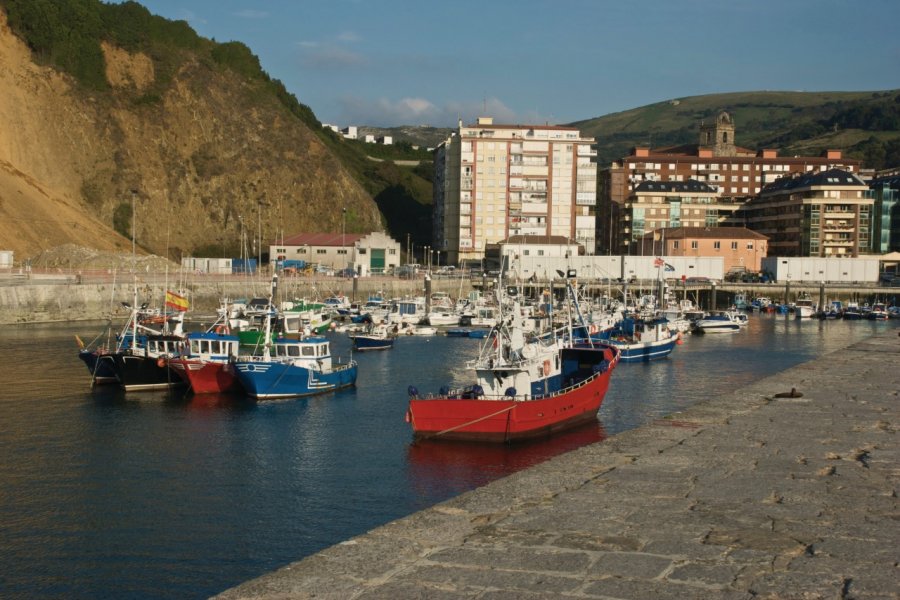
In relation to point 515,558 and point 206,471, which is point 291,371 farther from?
point 515,558

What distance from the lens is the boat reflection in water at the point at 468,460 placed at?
1069 inches

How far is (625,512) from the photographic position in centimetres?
1265

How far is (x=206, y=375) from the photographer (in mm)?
43656

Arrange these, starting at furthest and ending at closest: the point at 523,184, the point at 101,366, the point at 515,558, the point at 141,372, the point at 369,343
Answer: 1. the point at 523,184
2. the point at 369,343
3. the point at 101,366
4. the point at 141,372
5. the point at 515,558

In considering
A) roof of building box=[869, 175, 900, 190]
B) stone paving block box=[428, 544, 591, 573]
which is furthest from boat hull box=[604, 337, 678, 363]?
roof of building box=[869, 175, 900, 190]

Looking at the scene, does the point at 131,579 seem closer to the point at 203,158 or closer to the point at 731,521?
the point at 731,521

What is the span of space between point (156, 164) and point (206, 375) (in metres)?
81.5

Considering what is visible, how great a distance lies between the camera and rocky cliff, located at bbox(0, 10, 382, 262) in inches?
4011

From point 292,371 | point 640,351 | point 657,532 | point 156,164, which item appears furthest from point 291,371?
point 156,164

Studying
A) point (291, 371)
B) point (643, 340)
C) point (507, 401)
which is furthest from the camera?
point (643, 340)

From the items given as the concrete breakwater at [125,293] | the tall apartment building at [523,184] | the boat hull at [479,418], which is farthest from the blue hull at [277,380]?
the tall apartment building at [523,184]

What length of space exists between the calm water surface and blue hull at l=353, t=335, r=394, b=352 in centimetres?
1128

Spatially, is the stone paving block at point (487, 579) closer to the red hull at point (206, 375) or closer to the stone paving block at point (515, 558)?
the stone paving block at point (515, 558)

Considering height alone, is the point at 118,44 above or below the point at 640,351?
above
